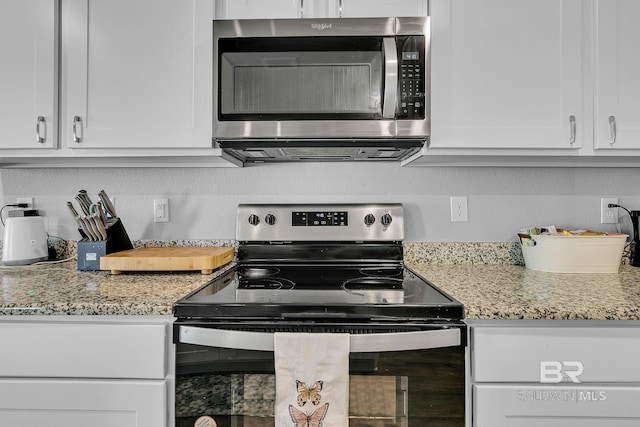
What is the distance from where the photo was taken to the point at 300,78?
1.35 metres

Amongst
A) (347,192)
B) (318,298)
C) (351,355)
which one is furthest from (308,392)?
(347,192)

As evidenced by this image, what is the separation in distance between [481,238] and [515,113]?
0.58m

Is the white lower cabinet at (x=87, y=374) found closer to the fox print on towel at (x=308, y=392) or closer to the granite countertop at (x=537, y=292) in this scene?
the fox print on towel at (x=308, y=392)

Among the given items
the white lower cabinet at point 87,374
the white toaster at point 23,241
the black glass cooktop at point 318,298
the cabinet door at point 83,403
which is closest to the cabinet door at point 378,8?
the black glass cooktop at point 318,298

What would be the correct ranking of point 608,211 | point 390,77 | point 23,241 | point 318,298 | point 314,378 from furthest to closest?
point 608,211 < point 23,241 < point 390,77 < point 318,298 < point 314,378

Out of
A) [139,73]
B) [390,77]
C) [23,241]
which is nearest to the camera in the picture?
[390,77]

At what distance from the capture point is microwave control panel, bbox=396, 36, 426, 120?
1.34 m

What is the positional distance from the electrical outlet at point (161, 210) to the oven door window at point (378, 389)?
89 centimetres

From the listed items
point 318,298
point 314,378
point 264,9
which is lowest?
point 314,378

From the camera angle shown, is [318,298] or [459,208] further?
[459,208]

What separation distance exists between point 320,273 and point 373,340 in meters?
0.54

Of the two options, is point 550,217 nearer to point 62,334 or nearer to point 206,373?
point 206,373

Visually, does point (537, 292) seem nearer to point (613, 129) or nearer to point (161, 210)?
point (613, 129)

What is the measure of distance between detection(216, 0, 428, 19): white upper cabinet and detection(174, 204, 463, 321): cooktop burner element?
0.73 meters
